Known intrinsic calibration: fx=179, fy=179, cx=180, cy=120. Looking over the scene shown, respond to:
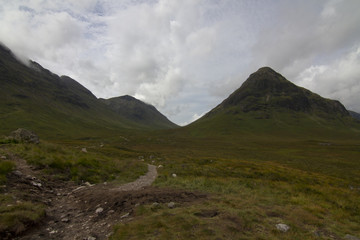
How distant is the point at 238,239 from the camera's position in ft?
20.5

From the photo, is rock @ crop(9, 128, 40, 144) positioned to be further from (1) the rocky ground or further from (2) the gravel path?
(2) the gravel path

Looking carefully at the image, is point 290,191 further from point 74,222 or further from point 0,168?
point 0,168

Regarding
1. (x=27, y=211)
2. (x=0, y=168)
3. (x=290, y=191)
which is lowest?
(x=290, y=191)

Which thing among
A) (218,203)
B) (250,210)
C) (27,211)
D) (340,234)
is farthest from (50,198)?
(340,234)

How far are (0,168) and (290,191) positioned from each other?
20939mm

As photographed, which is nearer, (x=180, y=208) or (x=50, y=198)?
(x=180, y=208)

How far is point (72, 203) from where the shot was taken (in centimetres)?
983

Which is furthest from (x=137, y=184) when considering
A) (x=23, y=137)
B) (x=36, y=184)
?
(x=23, y=137)

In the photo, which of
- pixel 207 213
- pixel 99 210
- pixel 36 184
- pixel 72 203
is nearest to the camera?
pixel 207 213

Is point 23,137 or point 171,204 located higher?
point 23,137

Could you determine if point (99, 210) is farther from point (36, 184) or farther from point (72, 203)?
Answer: point (36, 184)

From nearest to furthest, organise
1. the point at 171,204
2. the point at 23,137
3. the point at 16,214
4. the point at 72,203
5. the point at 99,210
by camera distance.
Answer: the point at 16,214 → the point at 99,210 → the point at 171,204 → the point at 72,203 → the point at 23,137

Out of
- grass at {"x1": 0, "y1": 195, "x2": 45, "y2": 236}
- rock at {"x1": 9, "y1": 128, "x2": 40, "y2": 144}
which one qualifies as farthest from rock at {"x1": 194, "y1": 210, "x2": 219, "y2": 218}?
rock at {"x1": 9, "y1": 128, "x2": 40, "y2": 144}

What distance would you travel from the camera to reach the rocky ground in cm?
684
